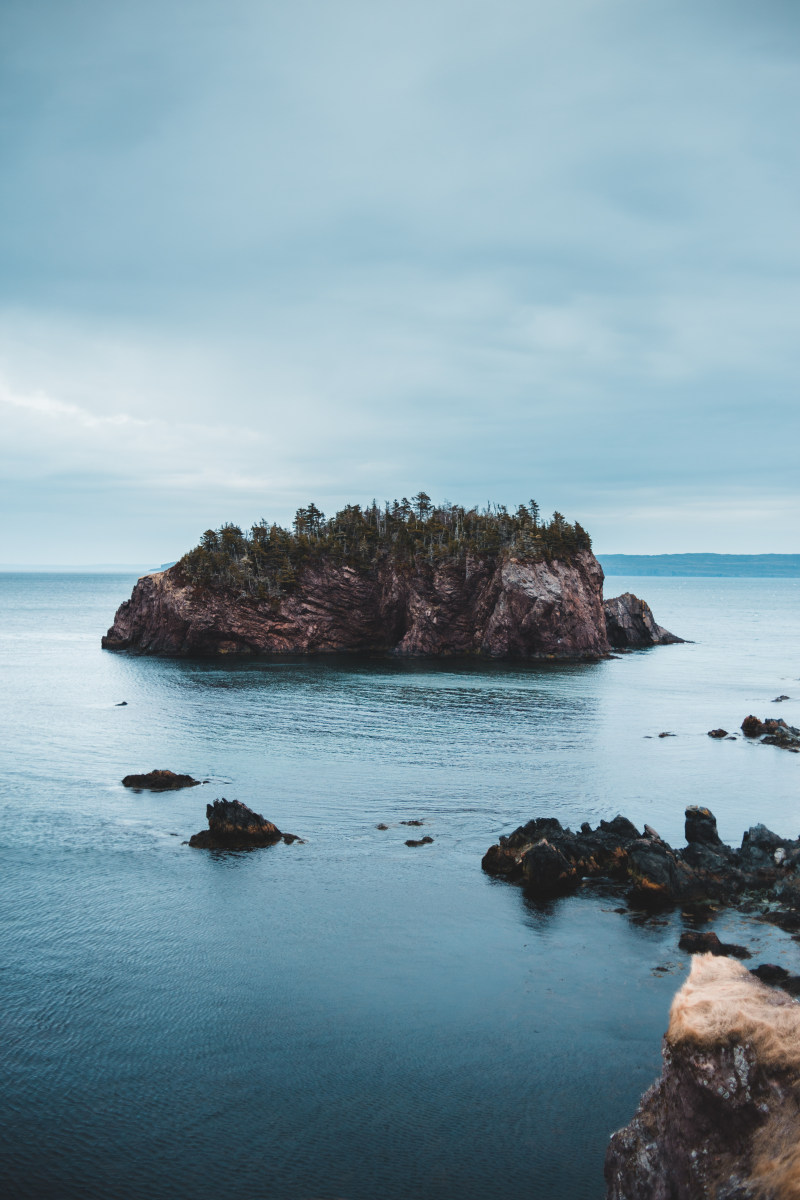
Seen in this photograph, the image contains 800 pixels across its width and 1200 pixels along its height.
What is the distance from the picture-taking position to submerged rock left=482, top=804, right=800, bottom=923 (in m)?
29.5

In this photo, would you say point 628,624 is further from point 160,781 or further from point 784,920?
point 784,920

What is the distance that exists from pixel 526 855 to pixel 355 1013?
494 inches

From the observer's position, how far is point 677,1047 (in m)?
9.52

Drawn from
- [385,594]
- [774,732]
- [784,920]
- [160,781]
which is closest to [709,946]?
[784,920]

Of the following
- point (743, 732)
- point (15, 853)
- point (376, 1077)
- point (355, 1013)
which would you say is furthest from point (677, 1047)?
point (743, 732)

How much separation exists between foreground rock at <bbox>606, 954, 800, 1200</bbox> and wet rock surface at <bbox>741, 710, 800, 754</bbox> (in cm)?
5202

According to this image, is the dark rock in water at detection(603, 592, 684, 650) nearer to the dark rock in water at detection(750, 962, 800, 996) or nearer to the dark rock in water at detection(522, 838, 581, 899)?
the dark rock in water at detection(522, 838, 581, 899)

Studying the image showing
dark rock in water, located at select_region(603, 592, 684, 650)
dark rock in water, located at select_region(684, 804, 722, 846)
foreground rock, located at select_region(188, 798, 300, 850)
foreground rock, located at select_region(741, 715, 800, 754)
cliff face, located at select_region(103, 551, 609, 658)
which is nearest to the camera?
dark rock in water, located at select_region(684, 804, 722, 846)

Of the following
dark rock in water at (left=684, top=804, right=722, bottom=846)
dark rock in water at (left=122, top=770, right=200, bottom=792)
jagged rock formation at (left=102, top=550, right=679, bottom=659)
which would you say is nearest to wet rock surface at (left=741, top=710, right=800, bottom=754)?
dark rock in water at (left=684, top=804, right=722, bottom=846)

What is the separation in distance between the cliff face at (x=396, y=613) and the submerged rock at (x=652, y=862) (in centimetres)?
7282

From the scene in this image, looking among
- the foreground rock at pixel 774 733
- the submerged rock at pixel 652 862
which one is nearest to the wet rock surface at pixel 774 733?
the foreground rock at pixel 774 733

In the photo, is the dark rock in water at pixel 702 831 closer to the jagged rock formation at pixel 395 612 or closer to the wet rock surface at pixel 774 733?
the wet rock surface at pixel 774 733

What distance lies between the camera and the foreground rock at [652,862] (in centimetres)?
2955

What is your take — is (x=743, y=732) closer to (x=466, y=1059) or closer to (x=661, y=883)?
(x=661, y=883)
